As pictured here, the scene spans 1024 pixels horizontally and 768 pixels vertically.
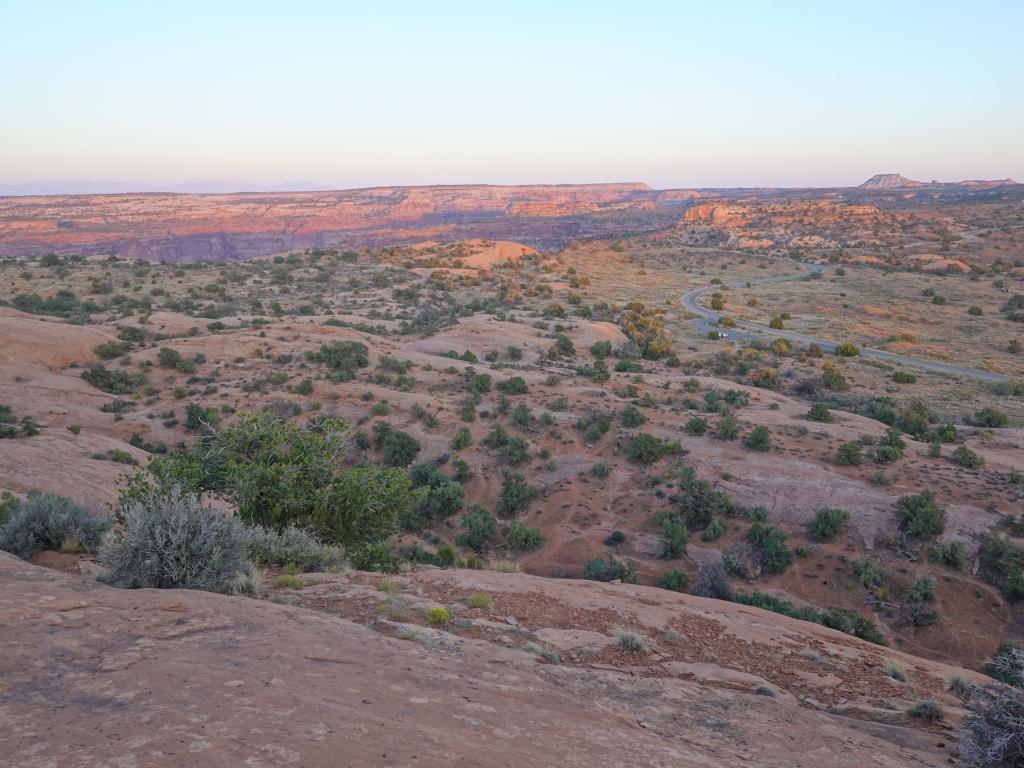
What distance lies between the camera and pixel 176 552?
732 cm

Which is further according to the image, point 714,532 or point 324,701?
point 714,532

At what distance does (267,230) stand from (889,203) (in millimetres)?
115676

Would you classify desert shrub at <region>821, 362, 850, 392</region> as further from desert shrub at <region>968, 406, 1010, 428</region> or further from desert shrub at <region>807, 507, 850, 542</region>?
desert shrub at <region>807, 507, 850, 542</region>

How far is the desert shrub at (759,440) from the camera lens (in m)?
18.9

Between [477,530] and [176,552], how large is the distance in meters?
9.53

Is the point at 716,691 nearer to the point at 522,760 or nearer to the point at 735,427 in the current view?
the point at 522,760

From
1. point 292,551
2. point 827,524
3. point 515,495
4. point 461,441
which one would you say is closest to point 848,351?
point 827,524

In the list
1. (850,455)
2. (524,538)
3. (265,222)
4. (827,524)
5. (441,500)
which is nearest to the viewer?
(827,524)

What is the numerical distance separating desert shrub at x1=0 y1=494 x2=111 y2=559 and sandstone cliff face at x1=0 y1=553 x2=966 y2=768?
0.98 m

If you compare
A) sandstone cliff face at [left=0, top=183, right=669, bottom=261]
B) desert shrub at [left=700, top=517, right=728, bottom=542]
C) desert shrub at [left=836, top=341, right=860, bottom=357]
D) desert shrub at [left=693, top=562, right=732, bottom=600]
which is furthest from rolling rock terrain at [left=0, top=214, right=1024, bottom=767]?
sandstone cliff face at [left=0, top=183, right=669, bottom=261]

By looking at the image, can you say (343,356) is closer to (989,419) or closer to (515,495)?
(515,495)

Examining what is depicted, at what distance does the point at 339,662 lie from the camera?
5742mm

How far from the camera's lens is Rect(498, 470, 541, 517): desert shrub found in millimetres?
17641

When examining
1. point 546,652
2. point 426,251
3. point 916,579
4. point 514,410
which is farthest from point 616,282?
point 546,652
